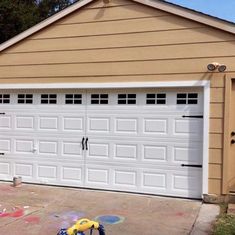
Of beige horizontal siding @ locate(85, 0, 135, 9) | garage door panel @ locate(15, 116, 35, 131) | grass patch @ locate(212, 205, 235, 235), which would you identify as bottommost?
grass patch @ locate(212, 205, 235, 235)

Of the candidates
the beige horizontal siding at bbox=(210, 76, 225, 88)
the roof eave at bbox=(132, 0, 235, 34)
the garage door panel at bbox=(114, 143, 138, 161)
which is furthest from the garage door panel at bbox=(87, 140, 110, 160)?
the roof eave at bbox=(132, 0, 235, 34)

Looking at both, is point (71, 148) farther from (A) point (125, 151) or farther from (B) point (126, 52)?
(B) point (126, 52)

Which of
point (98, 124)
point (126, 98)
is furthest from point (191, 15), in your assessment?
point (98, 124)

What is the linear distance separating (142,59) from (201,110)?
1.52 metres

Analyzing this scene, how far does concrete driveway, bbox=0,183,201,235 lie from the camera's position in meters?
6.25

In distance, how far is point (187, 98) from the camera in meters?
8.14

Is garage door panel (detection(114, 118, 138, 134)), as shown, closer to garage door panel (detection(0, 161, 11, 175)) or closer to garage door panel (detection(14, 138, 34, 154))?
garage door panel (detection(14, 138, 34, 154))

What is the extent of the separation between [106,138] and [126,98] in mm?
931

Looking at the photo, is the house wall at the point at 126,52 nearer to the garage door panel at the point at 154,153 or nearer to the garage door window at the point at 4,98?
the garage door window at the point at 4,98

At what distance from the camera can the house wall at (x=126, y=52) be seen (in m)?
7.80

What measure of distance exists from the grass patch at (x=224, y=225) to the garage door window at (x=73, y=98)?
3.74m

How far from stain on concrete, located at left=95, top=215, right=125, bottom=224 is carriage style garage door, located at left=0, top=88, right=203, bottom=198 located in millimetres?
1718

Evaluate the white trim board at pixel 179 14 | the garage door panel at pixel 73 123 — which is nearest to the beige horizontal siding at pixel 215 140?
the white trim board at pixel 179 14

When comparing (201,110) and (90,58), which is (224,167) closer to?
(201,110)
